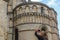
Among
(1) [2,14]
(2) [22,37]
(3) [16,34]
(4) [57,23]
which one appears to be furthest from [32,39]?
(1) [2,14]

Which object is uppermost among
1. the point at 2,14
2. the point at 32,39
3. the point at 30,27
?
the point at 2,14

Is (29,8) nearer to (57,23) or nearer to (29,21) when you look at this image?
(29,21)

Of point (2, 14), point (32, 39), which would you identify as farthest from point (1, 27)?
point (32, 39)

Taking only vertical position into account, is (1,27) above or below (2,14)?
below

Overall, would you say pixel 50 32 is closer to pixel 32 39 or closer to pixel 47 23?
pixel 47 23

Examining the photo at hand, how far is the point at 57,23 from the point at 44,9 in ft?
11.0

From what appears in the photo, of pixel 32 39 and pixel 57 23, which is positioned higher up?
pixel 57 23

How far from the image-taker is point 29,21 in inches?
754

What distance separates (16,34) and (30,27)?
2.03m

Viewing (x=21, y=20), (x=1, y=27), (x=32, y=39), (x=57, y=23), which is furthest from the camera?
(x=57, y=23)

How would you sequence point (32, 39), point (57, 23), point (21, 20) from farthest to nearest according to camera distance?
1. point (57, 23)
2. point (21, 20)
3. point (32, 39)

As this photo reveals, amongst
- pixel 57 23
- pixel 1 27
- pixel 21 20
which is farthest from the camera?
pixel 57 23

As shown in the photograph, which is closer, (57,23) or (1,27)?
(1,27)

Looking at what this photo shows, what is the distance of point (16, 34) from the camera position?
1975 centimetres
